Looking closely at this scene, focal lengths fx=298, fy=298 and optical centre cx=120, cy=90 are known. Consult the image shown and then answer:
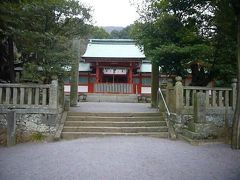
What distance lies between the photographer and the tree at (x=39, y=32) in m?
10.5

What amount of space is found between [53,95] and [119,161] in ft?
14.6

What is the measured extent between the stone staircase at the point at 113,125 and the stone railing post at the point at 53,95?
104 centimetres

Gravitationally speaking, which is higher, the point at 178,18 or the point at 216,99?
the point at 178,18

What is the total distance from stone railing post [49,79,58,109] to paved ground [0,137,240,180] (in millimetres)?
1582

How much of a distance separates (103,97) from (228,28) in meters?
16.3

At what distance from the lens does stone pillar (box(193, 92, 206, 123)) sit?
10.3 m

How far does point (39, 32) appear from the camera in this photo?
1096 centimetres

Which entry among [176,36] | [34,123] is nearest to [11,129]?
[34,123]

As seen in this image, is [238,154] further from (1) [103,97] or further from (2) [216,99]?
(1) [103,97]

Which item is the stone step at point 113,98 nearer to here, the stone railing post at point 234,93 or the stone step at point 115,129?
the stone step at point 115,129

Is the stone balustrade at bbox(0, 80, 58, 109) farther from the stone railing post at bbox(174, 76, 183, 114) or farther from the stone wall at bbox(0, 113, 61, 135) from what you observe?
the stone railing post at bbox(174, 76, 183, 114)

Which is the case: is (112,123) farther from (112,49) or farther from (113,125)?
(112,49)

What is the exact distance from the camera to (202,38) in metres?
12.4

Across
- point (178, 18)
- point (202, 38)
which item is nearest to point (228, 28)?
point (202, 38)
